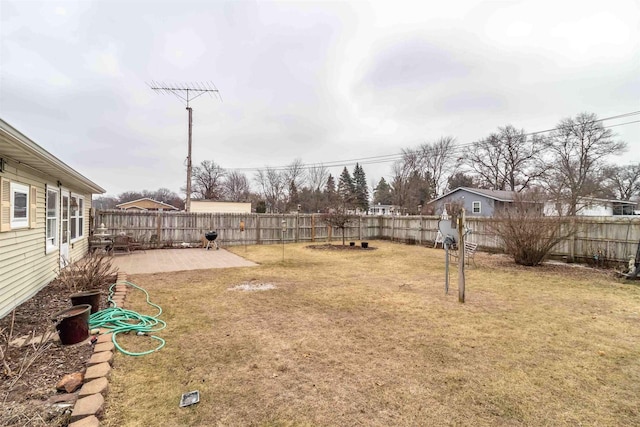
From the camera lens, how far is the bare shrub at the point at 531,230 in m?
8.34

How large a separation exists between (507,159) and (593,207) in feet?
27.6

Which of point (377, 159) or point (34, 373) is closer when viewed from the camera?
point (34, 373)

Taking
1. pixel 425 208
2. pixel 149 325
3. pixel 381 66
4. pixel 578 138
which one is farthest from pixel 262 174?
pixel 149 325

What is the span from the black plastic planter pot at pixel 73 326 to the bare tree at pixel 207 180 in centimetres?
3604

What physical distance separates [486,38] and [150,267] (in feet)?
39.7

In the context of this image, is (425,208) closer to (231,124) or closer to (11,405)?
(231,124)

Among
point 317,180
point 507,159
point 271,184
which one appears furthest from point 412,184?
point 271,184

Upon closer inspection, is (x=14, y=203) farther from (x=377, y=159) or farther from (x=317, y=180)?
Answer: (x=317, y=180)

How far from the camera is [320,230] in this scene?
16.3 metres

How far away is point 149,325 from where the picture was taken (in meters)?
3.66

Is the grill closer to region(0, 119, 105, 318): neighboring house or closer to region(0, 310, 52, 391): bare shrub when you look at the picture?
region(0, 119, 105, 318): neighboring house

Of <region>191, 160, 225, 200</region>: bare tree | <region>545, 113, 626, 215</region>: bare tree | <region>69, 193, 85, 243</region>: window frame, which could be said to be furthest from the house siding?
<region>191, 160, 225, 200</region>: bare tree

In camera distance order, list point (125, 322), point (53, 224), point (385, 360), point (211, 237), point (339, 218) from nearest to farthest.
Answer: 1. point (385, 360)
2. point (125, 322)
3. point (53, 224)
4. point (211, 237)
5. point (339, 218)

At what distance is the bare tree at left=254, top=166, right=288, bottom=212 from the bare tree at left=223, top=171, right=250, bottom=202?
276cm
